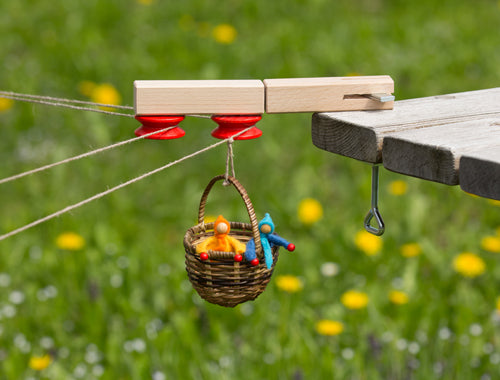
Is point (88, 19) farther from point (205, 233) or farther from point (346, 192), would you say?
point (205, 233)

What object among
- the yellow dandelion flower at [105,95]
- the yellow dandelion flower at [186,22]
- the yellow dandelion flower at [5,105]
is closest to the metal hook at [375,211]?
the yellow dandelion flower at [105,95]

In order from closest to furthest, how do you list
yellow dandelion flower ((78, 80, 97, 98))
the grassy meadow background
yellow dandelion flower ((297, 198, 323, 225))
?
1. the grassy meadow background
2. yellow dandelion flower ((297, 198, 323, 225))
3. yellow dandelion flower ((78, 80, 97, 98))

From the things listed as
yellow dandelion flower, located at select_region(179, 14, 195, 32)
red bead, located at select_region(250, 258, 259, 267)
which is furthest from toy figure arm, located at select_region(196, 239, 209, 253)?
yellow dandelion flower, located at select_region(179, 14, 195, 32)

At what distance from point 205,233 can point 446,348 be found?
140 centimetres

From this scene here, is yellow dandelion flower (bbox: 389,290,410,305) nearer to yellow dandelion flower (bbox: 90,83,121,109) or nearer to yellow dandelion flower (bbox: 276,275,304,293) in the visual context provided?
yellow dandelion flower (bbox: 276,275,304,293)

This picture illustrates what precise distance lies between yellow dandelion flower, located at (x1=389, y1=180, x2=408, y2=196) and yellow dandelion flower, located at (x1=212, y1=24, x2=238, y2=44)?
1.44 metres

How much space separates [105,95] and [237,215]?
102 centimetres

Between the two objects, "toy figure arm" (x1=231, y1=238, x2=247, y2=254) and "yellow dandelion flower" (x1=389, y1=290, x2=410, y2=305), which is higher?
"toy figure arm" (x1=231, y1=238, x2=247, y2=254)

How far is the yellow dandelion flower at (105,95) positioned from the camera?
3670 millimetres

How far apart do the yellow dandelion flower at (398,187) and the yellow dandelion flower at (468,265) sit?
0.52 metres

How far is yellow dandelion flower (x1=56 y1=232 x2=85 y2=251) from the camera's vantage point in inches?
114

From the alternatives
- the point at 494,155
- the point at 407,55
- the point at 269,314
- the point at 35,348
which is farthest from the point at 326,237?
the point at 494,155

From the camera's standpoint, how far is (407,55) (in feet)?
13.6

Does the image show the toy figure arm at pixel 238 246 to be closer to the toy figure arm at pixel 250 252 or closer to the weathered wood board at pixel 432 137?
the toy figure arm at pixel 250 252
